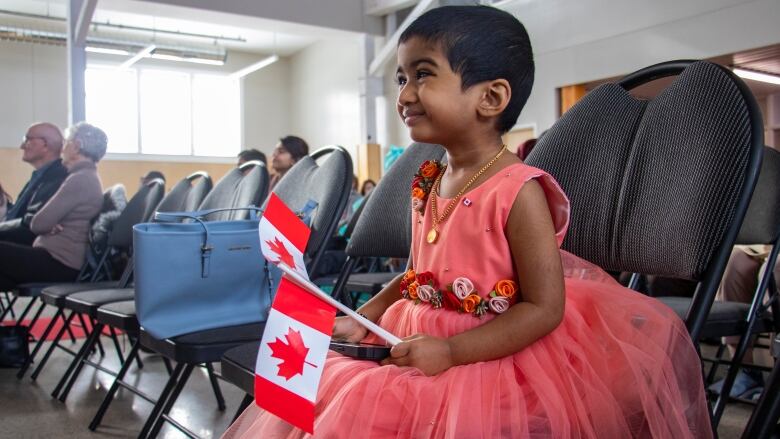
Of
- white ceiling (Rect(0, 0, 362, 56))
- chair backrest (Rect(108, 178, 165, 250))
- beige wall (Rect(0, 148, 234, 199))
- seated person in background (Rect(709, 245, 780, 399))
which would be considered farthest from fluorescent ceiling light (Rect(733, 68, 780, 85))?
beige wall (Rect(0, 148, 234, 199))

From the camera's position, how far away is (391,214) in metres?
1.91

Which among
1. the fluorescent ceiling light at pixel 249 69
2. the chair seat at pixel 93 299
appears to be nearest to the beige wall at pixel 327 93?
the fluorescent ceiling light at pixel 249 69

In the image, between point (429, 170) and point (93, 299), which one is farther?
point (93, 299)

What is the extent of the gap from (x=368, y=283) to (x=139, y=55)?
37.1 feet

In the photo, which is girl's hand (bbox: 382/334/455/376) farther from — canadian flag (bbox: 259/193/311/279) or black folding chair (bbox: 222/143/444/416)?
black folding chair (bbox: 222/143/444/416)

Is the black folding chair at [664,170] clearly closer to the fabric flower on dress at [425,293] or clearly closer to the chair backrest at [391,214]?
the fabric flower on dress at [425,293]

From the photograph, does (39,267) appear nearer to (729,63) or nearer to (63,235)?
(63,235)

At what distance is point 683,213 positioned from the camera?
108 centimetres

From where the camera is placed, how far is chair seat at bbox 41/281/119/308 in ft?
9.30

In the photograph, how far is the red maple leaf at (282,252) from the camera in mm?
805

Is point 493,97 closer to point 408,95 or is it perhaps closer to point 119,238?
point 408,95

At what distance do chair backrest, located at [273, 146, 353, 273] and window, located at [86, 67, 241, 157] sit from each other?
40.7 feet

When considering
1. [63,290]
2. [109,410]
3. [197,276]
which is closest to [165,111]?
[63,290]

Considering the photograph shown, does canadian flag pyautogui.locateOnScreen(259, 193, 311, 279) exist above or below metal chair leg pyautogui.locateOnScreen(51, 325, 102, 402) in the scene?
above
